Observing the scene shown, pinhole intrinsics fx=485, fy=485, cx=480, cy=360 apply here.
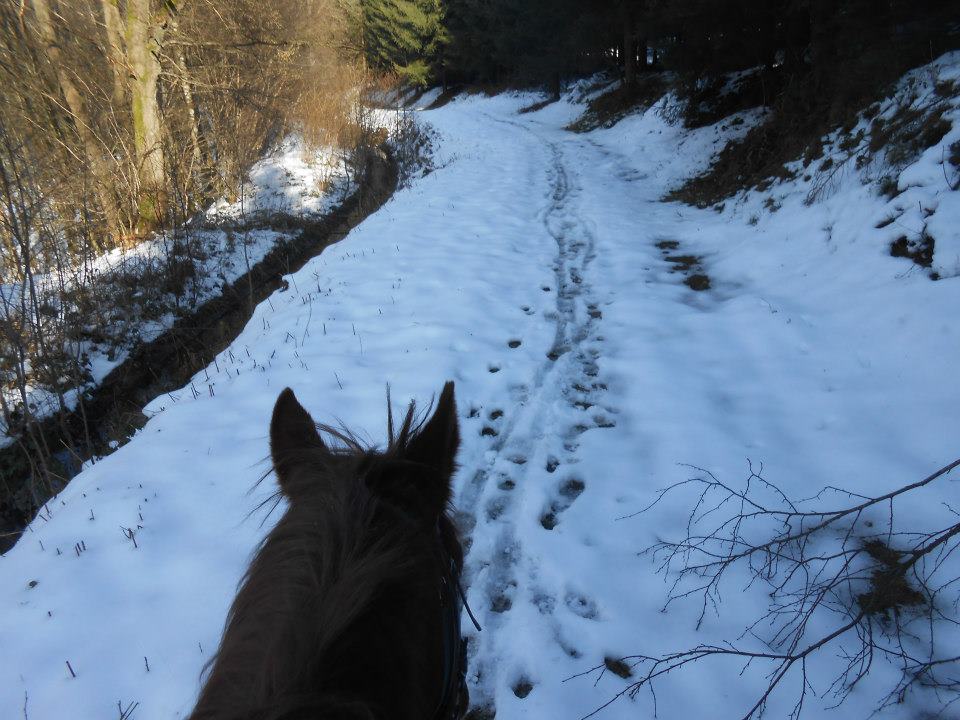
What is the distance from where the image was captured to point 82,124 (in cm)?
930

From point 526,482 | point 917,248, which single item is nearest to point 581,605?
point 526,482

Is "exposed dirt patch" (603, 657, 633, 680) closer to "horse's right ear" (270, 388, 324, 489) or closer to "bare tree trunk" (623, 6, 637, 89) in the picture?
"horse's right ear" (270, 388, 324, 489)

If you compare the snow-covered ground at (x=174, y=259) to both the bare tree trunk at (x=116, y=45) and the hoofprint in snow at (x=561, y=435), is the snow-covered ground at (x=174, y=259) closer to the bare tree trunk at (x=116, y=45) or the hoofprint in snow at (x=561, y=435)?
the hoofprint in snow at (x=561, y=435)

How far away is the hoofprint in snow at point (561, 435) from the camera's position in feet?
7.21

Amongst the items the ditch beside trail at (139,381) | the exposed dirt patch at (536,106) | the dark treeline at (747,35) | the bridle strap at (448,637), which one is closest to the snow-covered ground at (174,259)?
the ditch beside trail at (139,381)

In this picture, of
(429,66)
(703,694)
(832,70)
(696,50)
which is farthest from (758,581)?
(429,66)

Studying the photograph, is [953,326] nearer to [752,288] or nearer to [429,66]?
[752,288]

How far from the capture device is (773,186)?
6809mm

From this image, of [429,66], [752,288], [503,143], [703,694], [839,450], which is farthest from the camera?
[429,66]

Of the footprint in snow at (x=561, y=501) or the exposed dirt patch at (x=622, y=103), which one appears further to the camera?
the exposed dirt patch at (x=622, y=103)

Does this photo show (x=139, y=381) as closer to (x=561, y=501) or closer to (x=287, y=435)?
(x=561, y=501)

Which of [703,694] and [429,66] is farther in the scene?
[429,66]

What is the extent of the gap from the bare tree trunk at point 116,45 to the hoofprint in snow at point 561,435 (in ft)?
23.7

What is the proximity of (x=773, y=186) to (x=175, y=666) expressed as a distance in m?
8.14
